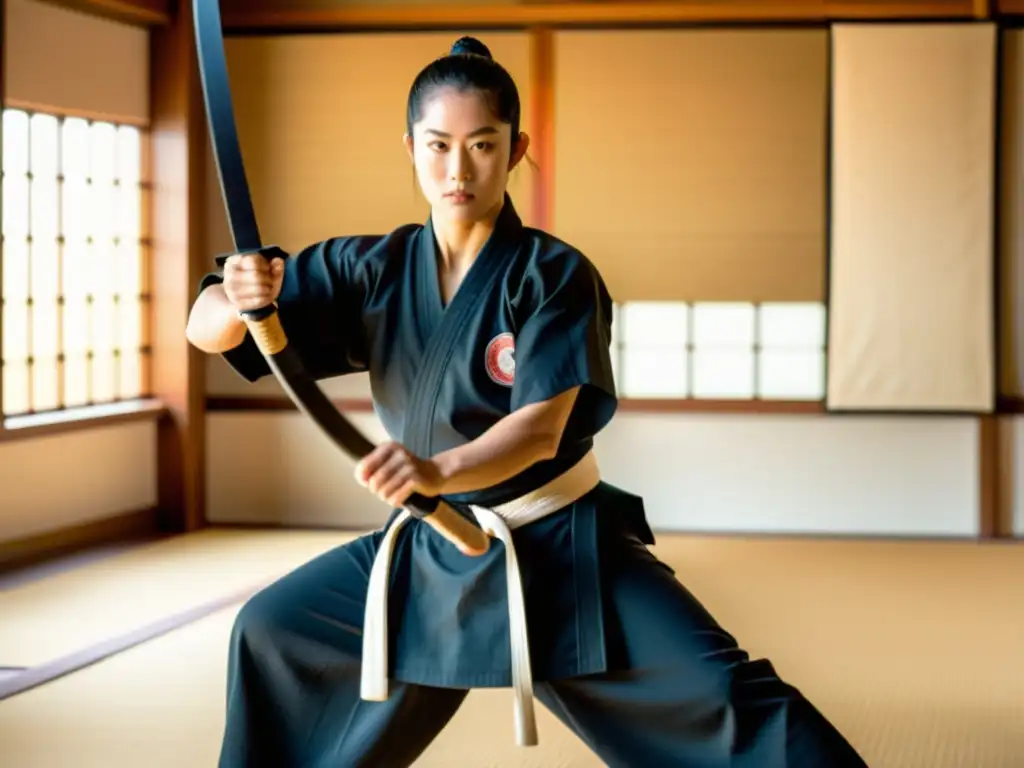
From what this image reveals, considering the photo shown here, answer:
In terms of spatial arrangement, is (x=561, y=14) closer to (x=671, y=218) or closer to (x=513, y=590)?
(x=671, y=218)

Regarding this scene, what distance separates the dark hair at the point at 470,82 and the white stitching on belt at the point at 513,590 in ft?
1.68

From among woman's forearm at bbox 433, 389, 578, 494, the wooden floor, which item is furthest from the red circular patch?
the wooden floor

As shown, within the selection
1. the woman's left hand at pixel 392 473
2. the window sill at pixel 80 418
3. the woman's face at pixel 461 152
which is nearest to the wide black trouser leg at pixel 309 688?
the woman's left hand at pixel 392 473

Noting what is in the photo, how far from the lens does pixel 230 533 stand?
20.2 ft

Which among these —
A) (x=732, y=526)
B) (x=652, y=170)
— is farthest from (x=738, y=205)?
(x=732, y=526)

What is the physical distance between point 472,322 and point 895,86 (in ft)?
14.3

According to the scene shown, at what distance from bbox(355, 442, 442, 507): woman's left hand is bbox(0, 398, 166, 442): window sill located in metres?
3.79

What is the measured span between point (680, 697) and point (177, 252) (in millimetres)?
4606

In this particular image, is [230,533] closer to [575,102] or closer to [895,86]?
[575,102]

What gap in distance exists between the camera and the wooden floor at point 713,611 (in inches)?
125

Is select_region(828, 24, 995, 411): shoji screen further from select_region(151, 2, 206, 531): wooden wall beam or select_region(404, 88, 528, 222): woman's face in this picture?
select_region(404, 88, 528, 222): woman's face

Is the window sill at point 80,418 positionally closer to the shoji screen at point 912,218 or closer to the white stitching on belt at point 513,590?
the shoji screen at point 912,218

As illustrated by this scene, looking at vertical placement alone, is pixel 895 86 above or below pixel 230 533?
above

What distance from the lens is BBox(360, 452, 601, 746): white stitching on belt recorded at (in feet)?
6.55
